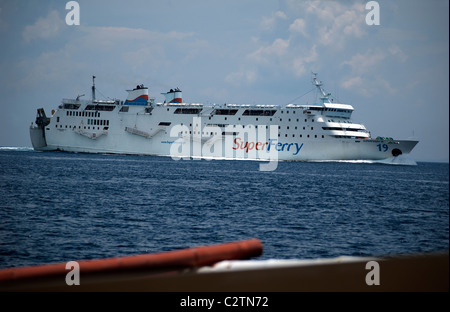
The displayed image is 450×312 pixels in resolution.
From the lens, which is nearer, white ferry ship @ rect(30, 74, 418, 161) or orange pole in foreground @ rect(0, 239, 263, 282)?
orange pole in foreground @ rect(0, 239, 263, 282)

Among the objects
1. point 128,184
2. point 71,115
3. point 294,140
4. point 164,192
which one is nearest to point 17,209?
point 164,192

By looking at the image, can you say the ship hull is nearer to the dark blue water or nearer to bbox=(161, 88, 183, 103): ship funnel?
bbox=(161, 88, 183, 103): ship funnel

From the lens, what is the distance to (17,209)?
68.2ft

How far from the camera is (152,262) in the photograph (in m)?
3.36

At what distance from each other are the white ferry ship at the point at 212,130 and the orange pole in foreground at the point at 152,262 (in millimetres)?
57739

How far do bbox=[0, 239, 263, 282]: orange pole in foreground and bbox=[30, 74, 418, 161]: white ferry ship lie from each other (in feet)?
189

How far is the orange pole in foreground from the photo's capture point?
3.36 m

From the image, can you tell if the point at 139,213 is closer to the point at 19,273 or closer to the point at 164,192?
the point at 164,192

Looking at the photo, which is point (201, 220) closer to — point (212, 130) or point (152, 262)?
point (152, 262)

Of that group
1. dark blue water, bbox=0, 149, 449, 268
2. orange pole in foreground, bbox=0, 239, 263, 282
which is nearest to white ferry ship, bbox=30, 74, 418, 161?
dark blue water, bbox=0, 149, 449, 268

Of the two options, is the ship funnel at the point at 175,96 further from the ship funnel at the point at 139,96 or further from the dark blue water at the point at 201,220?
the dark blue water at the point at 201,220

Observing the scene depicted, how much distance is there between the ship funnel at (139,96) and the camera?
69062 mm

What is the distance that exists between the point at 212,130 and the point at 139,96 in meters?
12.5
